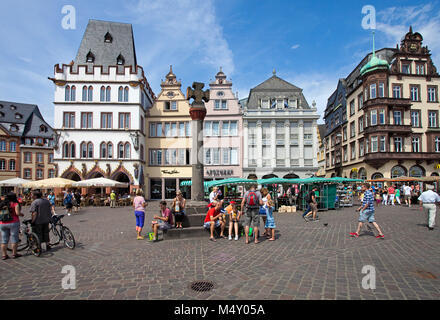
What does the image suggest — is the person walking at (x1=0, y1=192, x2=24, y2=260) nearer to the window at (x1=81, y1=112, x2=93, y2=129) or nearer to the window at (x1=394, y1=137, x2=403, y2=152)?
the window at (x1=81, y1=112, x2=93, y2=129)

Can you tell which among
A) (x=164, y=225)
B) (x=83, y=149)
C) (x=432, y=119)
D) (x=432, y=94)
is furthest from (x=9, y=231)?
(x=432, y=94)

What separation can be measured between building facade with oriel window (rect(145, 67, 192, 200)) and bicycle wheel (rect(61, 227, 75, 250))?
81.4 feet

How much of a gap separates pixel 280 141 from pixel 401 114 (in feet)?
51.6

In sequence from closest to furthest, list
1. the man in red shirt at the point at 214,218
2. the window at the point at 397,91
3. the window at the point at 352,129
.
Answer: the man in red shirt at the point at 214,218, the window at the point at 397,91, the window at the point at 352,129

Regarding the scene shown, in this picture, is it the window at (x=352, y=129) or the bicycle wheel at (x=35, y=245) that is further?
the window at (x=352, y=129)

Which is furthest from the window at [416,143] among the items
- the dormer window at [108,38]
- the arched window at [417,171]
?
the dormer window at [108,38]

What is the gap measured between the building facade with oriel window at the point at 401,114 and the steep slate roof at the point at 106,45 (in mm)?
32168

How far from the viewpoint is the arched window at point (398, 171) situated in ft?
100

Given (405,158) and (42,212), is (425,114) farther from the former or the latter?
(42,212)

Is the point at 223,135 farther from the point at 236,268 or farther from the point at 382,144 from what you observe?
the point at 236,268

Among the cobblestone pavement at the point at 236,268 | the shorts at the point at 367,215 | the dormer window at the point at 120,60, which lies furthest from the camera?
the dormer window at the point at 120,60

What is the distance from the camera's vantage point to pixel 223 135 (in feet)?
107

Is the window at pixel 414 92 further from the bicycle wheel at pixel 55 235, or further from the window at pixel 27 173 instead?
the window at pixel 27 173
